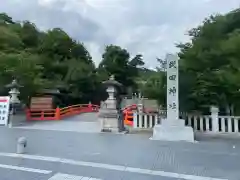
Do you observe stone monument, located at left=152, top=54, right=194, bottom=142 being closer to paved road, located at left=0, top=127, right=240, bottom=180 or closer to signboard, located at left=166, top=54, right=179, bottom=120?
signboard, located at left=166, top=54, right=179, bottom=120

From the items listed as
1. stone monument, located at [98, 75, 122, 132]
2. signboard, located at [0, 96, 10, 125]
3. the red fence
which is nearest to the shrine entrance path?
stone monument, located at [98, 75, 122, 132]

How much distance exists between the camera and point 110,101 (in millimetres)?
11805

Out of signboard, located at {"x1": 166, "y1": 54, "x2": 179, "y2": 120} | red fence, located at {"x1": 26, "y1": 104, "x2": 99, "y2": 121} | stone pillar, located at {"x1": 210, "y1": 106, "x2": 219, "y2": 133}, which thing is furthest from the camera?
red fence, located at {"x1": 26, "y1": 104, "x2": 99, "y2": 121}

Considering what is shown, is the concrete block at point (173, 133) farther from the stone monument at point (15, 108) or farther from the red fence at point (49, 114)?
the red fence at point (49, 114)

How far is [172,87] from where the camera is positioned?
31.0ft

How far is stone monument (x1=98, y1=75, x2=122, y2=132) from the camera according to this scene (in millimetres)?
11492

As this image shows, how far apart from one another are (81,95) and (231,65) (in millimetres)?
17002

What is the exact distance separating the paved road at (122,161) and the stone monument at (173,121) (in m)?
0.84

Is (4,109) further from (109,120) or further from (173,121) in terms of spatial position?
(173,121)

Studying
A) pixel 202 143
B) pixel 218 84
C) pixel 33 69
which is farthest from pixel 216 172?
pixel 33 69

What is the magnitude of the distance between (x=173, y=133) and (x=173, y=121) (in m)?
0.42

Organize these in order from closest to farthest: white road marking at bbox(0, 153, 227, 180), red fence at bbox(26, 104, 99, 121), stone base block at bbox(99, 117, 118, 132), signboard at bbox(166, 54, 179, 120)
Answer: white road marking at bbox(0, 153, 227, 180), signboard at bbox(166, 54, 179, 120), stone base block at bbox(99, 117, 118, 132), red fence at bbox(26, 104, 99, 121)

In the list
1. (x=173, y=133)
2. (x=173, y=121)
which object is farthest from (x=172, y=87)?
(x=173, y=133)

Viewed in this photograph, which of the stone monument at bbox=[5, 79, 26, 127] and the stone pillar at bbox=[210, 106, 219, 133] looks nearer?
the stone pillar at bbox=[210, 106, 219, 133]
